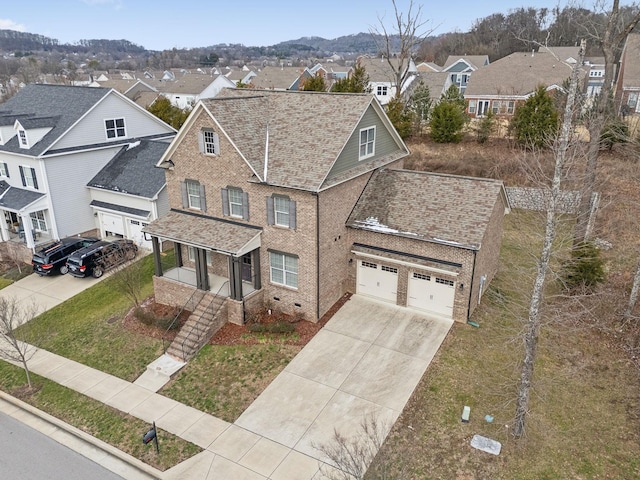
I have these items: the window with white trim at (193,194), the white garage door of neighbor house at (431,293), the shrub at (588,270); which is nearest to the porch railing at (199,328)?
the window with white trim at (193,194)

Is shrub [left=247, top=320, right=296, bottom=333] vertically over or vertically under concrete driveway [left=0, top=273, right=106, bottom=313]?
over

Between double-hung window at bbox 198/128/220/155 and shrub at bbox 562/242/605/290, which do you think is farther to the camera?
shrub at bbox 562/242/605/290

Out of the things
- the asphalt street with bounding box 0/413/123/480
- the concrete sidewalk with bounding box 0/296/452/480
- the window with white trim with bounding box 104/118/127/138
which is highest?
the window with white trim with bounding box 104/118/127/138

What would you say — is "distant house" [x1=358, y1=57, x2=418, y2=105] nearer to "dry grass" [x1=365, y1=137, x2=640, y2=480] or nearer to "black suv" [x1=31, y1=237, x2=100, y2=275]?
"black suv" [x1=31, y1=237, x2=100, y2=275]

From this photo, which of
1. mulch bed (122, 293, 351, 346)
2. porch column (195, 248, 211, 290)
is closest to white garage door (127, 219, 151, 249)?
mulch bed (122, 293, 351, 346)

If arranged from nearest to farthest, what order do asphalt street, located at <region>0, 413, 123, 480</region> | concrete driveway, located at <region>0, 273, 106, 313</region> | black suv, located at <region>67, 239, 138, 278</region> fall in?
asphalt street, located at <region>0, 413, 123, 480</region> < concrete driveway, located at <region>0, 273, 106, 313</region> < black suv, located at <region>67, 239, 138, 278</region>

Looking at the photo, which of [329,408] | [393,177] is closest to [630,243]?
[393,177]

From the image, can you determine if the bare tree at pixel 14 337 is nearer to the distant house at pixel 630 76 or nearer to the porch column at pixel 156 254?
the porch column at pixel 156 254
